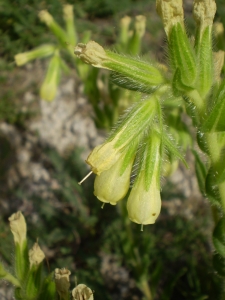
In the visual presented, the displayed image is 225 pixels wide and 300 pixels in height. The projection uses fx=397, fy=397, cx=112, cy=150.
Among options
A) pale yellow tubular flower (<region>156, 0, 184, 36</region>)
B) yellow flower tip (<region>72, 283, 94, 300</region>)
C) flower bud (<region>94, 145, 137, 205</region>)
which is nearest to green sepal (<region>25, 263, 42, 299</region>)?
yellow flower tip (<region>72, 283, 94, 300</region>)

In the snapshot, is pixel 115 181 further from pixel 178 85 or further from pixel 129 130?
pixel 178 85

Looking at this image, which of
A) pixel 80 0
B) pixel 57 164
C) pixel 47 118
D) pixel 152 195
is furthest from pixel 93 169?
pixel 80 0

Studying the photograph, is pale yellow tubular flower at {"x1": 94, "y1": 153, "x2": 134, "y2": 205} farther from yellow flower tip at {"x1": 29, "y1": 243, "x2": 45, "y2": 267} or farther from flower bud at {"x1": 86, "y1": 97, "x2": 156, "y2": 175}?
yellow flower tip at {"x1": 29, "y1": 243, "x2": 45, "y2": 267}

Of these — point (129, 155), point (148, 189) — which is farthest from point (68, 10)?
point (148, 189)

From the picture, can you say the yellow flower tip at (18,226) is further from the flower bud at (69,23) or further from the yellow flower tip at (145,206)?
the flower bud at (69,23)

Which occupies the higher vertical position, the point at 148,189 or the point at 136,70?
the point at 136,70

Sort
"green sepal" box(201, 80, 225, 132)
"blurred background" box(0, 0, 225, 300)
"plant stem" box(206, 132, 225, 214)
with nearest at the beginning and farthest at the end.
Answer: "green sepal" box(201, 80, 225, 132), "plant stem" box(206, 132, 225, 214), "blurred background" box(0, 0, 225, 300)

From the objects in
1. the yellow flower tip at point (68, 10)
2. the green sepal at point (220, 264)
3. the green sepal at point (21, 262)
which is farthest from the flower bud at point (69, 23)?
the green sepal at point (220, 264)

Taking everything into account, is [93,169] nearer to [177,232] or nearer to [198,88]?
[198,88]
